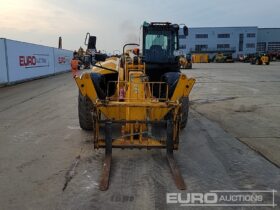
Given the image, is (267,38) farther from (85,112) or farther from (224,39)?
(85,112)

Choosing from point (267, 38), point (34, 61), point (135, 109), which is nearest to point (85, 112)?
point (135, 109)

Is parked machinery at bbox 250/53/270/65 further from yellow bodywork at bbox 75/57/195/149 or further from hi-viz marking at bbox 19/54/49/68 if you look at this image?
yellow bodywork at bbox 75/57/195/149

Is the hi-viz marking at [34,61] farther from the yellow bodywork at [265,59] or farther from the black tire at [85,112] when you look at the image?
the yellow bodywork at [265,59]

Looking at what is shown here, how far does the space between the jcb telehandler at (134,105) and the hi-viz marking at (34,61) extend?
14532 mm

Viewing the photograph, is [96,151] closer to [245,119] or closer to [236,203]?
[236,203]

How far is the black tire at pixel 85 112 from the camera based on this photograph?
296 inches

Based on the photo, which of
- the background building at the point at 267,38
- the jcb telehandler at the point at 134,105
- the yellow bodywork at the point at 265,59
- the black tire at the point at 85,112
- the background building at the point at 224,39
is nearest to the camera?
the jcb telehandler at the point at 134,105

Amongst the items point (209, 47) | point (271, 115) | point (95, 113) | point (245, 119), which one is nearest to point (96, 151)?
point (95, 113)

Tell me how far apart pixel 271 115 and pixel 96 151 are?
5.79 m

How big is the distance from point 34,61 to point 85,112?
18.4 m

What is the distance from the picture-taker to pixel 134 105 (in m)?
5.73

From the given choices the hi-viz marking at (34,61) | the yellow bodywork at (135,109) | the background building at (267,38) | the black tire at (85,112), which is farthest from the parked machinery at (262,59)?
the yellow bodywork at (135,109)

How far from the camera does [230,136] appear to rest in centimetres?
759

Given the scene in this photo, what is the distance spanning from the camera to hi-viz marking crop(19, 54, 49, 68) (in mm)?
22178
